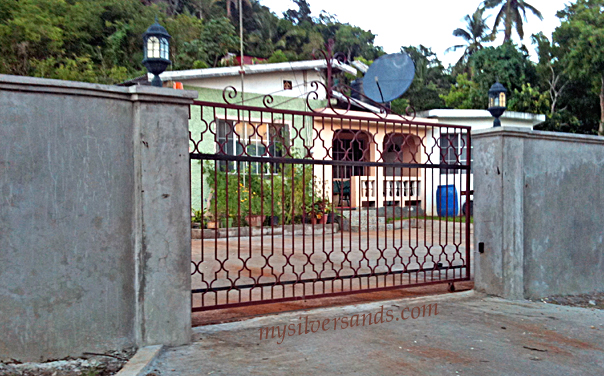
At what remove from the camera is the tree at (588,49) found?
→ 18.2 metres

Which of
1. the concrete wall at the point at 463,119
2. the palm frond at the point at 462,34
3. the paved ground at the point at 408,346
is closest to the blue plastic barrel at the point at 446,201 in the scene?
the paved ground at the point at 408,346

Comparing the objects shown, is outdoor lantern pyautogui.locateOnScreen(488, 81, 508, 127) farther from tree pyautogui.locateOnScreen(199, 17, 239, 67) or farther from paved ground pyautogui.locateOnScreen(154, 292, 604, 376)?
tree pyautogui.locateOnScreen(199, 17, 239, 67)

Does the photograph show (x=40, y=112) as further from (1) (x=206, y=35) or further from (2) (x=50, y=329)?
(1) (x=206, y=35)

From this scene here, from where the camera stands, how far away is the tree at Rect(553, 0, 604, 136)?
18.2m

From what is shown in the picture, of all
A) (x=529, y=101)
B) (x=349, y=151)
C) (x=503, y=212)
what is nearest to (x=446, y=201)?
(x=503, y=212)

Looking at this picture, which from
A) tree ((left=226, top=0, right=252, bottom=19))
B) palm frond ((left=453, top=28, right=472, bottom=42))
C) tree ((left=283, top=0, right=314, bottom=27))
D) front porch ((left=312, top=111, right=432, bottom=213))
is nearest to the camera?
front porch ((left=312, top=111, right=432, bottom=213))

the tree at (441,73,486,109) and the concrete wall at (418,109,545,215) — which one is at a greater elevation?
the tree at (441,73,486,109)

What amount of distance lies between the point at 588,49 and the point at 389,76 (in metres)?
15.5

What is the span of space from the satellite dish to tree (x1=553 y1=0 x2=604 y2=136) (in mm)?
14785

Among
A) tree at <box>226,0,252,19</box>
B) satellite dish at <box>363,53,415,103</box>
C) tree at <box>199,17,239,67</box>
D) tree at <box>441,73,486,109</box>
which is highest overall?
tree at <box>226,0,252,19</box>

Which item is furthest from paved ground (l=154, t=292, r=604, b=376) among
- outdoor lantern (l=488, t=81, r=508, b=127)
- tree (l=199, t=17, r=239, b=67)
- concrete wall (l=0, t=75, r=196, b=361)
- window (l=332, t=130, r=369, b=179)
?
tree (l=199, t=17, r=239, b=67)

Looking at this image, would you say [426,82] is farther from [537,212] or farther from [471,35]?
[537,212]

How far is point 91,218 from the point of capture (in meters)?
3.35

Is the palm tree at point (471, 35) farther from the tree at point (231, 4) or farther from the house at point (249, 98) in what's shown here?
the house at point (249, 98)
